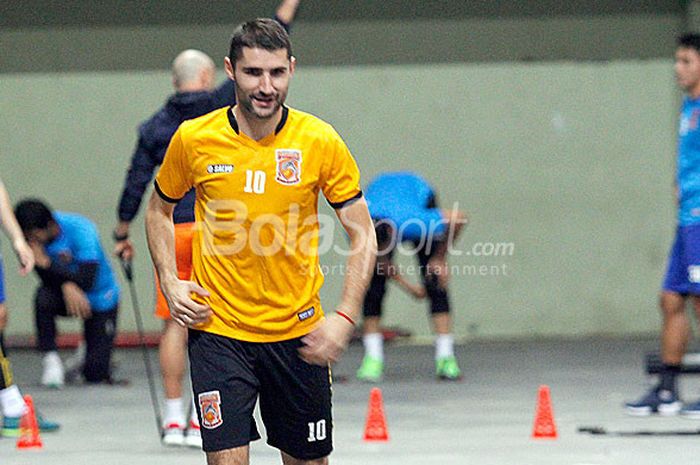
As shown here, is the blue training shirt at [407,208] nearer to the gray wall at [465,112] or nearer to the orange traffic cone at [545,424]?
the orange traffic cone at [545,424]

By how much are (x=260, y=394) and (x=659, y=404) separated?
4.32 meters

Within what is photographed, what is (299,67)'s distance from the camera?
49.2ft

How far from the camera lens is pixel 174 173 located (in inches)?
209

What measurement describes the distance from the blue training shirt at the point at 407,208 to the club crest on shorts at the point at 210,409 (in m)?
6.00

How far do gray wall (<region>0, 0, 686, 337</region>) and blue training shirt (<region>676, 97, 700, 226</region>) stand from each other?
6141 millimetres

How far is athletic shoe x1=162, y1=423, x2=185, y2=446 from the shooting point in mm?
8031

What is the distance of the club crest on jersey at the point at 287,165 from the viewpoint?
5.14 m

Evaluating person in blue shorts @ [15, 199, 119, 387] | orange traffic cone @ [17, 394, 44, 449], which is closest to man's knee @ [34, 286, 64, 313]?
person in blue shorts @ [15, 199, 119, 387]

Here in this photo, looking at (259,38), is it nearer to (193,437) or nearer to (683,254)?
(193,437)

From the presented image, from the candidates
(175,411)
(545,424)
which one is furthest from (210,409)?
(545,424)

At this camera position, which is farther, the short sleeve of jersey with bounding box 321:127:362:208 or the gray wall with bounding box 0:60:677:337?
the gray wall with bounding box 0:60:677:337

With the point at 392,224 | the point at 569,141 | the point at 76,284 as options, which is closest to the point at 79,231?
the point at 76,284

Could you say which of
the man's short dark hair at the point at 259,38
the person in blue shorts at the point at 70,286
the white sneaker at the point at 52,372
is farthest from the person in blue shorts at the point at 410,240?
the man's short dark hair at the point at 259,38

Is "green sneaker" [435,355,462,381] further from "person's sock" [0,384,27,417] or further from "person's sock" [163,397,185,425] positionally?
"person's sock" [0,384,27,417]
